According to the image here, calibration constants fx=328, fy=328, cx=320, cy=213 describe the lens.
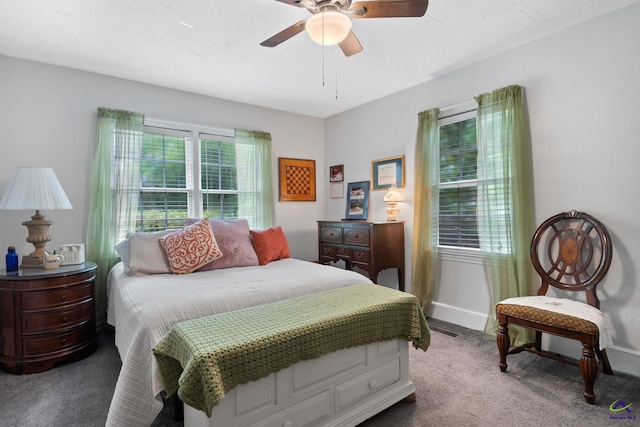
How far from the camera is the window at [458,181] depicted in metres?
3.19

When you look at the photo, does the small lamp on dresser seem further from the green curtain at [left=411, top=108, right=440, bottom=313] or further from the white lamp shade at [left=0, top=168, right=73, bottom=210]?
the white lamp shade at [left=0, top=168, right=73, bottom=210]

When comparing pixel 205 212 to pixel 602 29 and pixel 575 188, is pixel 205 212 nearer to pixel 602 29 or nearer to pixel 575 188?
pixel 575 188

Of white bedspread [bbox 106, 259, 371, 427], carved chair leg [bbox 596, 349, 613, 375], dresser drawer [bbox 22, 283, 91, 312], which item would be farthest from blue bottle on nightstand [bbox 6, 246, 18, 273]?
carved chair leg [bbox 596, 349, 613, 375]

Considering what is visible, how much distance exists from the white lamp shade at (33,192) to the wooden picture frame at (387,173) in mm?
3109

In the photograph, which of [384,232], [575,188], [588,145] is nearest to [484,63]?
[588,145]

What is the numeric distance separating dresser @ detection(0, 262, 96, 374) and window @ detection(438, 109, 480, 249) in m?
3.34

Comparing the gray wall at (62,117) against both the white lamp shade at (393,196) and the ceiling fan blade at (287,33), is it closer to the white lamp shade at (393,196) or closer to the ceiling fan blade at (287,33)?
the ceiling fan blade at (287,33)

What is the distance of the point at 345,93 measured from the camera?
12.6 feet

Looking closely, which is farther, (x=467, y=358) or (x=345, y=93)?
(x=345, y=93)

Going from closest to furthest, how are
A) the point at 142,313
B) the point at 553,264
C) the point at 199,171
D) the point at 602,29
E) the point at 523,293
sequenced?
the point at 142,313
the point at 602,29
the point at 553,264
the point at 523,293
the point at 199,171

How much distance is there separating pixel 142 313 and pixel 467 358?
2322mm

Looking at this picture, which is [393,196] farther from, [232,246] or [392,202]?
[232,246]

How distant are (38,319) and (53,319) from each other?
0.29 ft

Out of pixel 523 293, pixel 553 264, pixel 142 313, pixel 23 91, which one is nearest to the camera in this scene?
pixel 142 313
